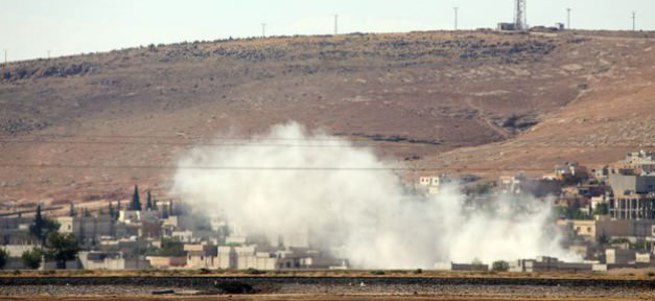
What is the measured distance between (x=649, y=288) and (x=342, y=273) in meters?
18.5

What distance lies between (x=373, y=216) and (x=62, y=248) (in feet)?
89.4

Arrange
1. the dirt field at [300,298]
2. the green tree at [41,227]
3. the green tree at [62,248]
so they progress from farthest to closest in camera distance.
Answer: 1. the green tree at [41,227]
2. the green tree at [62,248]
3. the dirt field at [300,298]

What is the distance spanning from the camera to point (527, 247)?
16188cm

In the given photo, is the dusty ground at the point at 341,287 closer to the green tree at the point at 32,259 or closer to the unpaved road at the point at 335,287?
the unpaved road at the point at 335,287

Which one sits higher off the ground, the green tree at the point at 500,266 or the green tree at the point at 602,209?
the green tree at the point at 602,209

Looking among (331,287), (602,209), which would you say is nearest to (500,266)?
(331,287)

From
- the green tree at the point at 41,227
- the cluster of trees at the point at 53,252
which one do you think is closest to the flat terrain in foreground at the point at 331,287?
the cluster of trees at the point at 53,252

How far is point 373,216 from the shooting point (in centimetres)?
16638

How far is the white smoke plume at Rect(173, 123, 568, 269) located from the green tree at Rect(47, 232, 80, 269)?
1959cm

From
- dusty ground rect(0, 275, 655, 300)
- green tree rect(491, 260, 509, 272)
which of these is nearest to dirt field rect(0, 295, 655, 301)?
dusty ground rect(0, 275, 655, 300)

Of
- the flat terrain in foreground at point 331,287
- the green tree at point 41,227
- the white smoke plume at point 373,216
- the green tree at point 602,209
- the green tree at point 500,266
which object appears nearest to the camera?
the flat terrain in foreground at point 331,287

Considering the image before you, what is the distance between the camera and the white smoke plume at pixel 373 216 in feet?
512

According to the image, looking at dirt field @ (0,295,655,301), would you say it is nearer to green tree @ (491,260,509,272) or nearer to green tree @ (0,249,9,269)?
green tree @ (491,260,509,272)

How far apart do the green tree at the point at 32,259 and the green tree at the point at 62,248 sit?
1.11 metres
